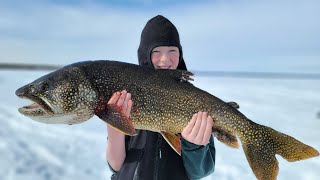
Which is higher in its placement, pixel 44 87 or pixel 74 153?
pixel 44 87

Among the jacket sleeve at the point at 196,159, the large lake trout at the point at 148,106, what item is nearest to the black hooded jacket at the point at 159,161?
the jacket sleeve at the point at 196,159

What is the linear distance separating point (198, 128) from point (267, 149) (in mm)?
687

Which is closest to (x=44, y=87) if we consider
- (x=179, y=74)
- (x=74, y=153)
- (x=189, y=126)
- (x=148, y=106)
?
(x=148, y=106)

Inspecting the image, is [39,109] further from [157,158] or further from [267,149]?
[267,149]

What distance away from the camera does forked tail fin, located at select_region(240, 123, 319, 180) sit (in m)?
3.54

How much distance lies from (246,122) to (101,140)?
17.0 feet

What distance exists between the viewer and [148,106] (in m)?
3.53

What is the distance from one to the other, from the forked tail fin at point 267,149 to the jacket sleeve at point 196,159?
0.44 metres

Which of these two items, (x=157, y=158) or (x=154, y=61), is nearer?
(x=157, y=158)

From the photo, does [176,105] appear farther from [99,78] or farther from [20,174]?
[20,174]

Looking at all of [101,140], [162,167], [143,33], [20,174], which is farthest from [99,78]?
[101,140]

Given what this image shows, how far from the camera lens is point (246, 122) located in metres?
3.66

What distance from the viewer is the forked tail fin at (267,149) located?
11.6 ft

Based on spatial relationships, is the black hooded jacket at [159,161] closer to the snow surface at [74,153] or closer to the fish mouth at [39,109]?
the fish mouth at [39,109]
